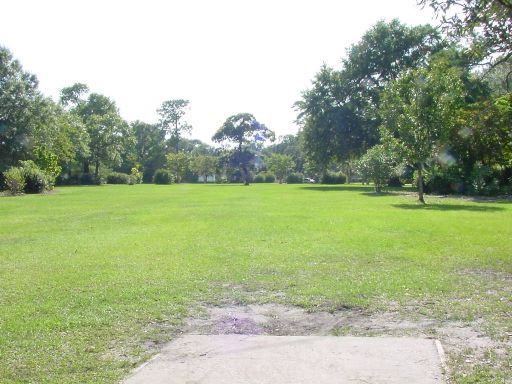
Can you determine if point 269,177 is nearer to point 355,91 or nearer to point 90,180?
point 90,180

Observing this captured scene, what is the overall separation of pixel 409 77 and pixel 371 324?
23.7m

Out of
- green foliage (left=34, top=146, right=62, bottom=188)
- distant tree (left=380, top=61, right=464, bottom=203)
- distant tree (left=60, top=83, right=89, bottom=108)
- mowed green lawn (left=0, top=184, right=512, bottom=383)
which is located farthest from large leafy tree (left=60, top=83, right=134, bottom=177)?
mowed green lawn (left=0, top=184, right=512, bottom=383)

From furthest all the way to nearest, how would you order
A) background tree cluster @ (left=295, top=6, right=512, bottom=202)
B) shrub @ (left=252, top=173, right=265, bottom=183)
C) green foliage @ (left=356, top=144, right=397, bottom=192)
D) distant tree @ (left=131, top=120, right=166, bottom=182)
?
distant tree @ (left=131, top=120, right=166, bottom=182) → shrub @ (left=252, top=173, right=265, bottom=183) → green foliage @ (left=356, top=144, right=397, bottom=192) → background tree cluster @ (left=295, top=6, right=512, bottom=202)

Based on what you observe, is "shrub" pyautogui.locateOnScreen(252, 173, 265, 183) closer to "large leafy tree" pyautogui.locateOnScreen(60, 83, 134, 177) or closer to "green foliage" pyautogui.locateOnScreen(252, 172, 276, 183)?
"green foliage" pyautogui.locateOnScreen(252, 172, 276, 183)

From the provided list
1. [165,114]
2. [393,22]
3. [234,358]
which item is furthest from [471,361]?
[165,114]

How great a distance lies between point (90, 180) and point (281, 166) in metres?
37.1

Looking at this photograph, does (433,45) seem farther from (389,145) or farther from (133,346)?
(133,346)

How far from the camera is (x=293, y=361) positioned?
15.6ft

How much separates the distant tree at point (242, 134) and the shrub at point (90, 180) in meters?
22.3

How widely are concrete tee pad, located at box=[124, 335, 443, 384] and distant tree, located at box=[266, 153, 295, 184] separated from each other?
92.8 m

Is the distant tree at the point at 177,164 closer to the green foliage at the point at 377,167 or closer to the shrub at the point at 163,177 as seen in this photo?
the shrub at the point at 163,177

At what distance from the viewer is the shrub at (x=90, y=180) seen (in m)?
75.3

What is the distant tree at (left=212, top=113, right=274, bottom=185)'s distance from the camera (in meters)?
87.9

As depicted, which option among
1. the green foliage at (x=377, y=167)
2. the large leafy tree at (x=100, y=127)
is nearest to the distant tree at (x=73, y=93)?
the large leafy tree at (x=100, y=127)
